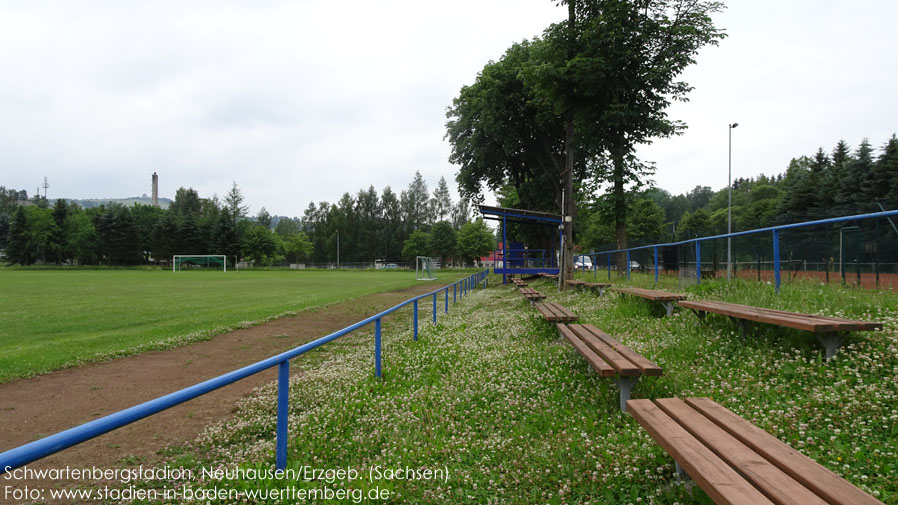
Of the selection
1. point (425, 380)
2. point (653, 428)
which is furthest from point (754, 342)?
point (425, 380)

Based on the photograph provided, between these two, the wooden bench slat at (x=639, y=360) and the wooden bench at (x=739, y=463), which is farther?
the wooden bench slat at (x=639, y=360)

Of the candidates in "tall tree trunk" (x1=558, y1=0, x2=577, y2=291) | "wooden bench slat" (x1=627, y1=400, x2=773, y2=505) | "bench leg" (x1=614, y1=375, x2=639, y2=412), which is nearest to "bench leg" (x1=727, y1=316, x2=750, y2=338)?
"bench leg" (x1=614, y1=375, x2=639, y2=412)

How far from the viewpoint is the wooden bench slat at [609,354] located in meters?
3.53

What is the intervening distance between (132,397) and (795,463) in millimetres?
6806

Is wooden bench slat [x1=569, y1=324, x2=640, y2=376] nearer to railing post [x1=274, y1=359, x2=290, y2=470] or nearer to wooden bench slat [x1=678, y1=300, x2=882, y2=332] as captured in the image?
wooden bench slat [x1=678, y1=300, x2=882, y2=332]

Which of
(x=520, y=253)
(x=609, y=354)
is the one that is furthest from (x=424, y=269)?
(x=609, y=354)

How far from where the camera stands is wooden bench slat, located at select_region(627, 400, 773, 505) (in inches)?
74.9

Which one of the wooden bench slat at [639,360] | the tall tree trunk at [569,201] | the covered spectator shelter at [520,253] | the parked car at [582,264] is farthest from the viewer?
the parked car at [582,264]

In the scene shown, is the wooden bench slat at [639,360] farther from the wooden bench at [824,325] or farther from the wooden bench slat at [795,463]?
the wooden bench at [824,325]

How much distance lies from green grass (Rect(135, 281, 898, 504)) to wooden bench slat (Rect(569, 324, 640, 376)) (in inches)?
13.1

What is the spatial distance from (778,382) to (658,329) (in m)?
2.61

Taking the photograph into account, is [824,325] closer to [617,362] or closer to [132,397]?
[617,362]

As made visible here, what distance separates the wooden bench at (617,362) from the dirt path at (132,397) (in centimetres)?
394

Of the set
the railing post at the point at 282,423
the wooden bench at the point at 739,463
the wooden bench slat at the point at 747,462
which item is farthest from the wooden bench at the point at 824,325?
the railing post at the point at 282,423
